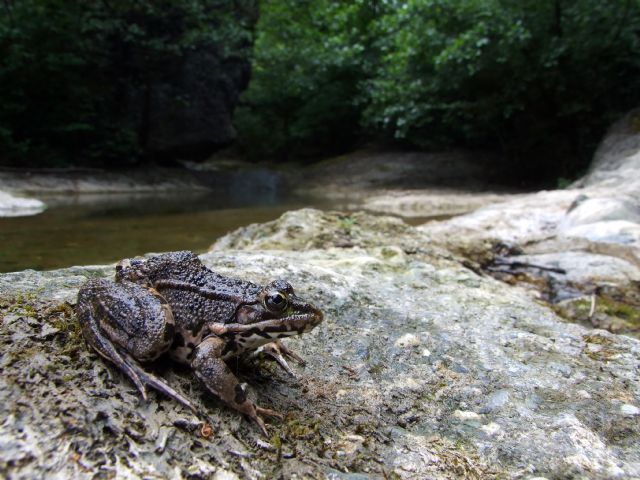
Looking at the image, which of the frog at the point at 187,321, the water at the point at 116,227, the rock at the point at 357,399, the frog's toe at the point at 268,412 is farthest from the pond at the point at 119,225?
the frog's toe at the point at 268,412

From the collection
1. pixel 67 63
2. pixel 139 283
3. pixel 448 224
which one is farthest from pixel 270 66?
pixel 139 283

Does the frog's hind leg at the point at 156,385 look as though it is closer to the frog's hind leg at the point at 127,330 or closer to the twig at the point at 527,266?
the frog's hind leg at the point at 127,330

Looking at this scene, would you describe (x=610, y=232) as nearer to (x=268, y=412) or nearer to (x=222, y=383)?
(x=268, y=412)

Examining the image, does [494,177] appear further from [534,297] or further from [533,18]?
[534,297]

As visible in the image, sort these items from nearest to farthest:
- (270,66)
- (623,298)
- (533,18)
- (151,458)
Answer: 1. (151,458)
2. (623,298)
3. (533,18)
4. (270,66)

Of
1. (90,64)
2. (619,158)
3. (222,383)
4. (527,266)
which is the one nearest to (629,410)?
(222,383)

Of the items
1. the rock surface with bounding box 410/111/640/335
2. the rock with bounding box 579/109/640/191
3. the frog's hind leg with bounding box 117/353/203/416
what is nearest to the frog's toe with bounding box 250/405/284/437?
the frog's hind leg with bounding box 117/353/203/416

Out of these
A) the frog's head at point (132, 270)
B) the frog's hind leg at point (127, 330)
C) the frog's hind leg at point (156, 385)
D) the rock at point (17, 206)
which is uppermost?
the frog's head at point (132, 270)

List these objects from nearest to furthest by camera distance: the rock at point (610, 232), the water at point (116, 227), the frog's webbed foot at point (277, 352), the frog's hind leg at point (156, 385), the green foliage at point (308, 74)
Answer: the frog's hind leg at point (156, 385) < the frog's webbed foot at point (277, 352) < the rock at point (610, 232) < the water at point (116, 227) < the green foliage at point (308, 74)
